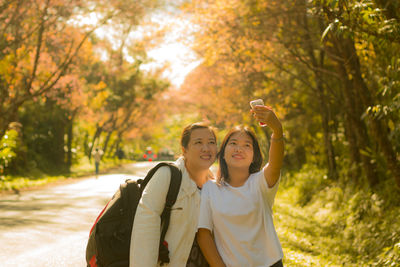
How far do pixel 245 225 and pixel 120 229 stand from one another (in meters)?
0.80

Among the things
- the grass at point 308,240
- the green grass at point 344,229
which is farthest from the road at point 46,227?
the green grass at point 344,229

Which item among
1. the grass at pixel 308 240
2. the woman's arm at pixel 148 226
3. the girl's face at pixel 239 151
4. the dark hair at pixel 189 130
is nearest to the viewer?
the woman's arm at pixel 148 226

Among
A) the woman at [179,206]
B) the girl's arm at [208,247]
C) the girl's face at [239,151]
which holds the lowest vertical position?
the girl's arm at [208,247]

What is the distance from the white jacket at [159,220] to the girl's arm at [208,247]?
8cm

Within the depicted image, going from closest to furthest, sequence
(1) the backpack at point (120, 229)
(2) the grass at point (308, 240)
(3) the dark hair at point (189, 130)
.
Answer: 1. (1) the backpack at point (120, 229)
2. (3) the dark hair at point (189, 130)
3. (2) the grass at point (308, 240)

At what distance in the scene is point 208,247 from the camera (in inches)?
125

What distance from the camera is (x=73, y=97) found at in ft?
100

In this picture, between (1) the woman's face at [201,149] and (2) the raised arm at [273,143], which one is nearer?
(2) the raised arm at [273,143]

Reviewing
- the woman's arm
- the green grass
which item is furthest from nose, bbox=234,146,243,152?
the green grass

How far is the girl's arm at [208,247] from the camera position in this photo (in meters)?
3.15

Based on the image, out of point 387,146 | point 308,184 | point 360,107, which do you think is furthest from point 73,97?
point 387,146

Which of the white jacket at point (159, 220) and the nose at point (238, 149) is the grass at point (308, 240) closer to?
the nose at point (238, 149)

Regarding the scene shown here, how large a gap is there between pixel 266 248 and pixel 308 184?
1512 centimetres

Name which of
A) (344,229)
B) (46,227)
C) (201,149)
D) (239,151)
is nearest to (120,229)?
(201,149)
